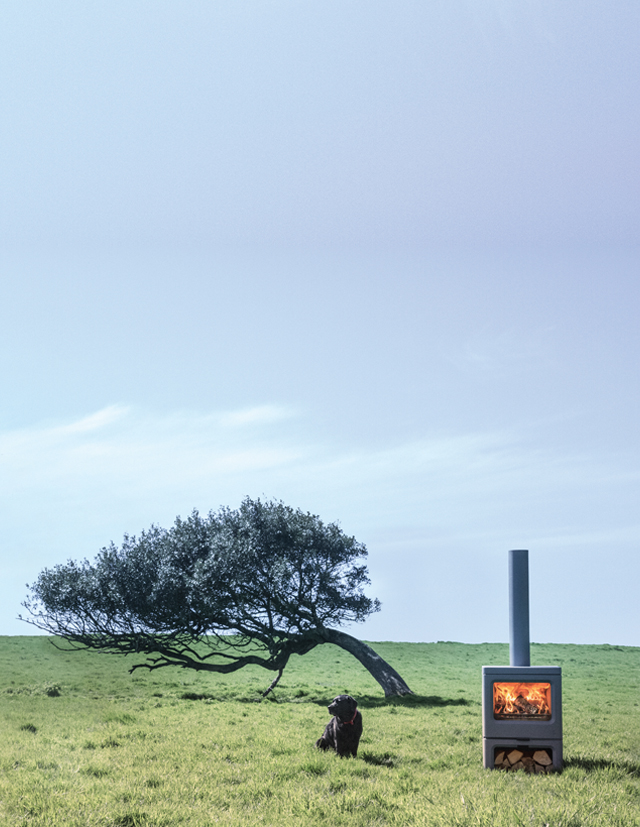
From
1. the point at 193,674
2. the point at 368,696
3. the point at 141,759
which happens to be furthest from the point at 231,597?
the point at 141,759

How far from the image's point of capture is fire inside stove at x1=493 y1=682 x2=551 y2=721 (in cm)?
1181

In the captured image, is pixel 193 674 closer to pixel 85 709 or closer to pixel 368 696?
pixel 368 696

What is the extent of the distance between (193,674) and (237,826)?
107ft

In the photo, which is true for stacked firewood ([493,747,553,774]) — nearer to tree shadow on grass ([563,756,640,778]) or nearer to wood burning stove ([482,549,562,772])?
wood burning stove ([482,549,562,772])

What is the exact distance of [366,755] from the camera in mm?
12648

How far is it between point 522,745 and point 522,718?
42cm

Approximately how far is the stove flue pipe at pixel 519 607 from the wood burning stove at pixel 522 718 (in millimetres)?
690

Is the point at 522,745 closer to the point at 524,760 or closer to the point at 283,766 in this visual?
the point at 524,760

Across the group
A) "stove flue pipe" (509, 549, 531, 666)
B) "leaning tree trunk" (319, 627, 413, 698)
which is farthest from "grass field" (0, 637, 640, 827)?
"stove flue pipe" (509, 549, 531, 666)

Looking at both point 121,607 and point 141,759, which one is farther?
point 121,607

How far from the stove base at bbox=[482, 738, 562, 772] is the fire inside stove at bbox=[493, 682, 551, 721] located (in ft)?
1.09

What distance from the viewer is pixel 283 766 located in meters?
11.3

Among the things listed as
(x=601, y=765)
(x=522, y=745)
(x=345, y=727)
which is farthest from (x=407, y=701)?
(x=522, y=745)

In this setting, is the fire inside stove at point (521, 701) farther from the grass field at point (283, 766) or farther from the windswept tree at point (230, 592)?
the windswept tree at point (230, 592)
